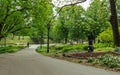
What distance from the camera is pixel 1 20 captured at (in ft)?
132

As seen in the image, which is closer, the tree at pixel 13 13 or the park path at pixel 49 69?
the park path at pixel 49 69

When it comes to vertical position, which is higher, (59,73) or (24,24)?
(24,24)

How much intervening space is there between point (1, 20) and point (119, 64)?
27230mm

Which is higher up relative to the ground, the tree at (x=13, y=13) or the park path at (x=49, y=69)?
the tree at (x=13, y=13)

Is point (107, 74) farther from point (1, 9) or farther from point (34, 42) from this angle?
point (34, 42)

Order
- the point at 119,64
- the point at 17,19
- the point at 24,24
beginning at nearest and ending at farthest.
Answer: the point at 119,64 → the point at 17,19 → the point at 24,24

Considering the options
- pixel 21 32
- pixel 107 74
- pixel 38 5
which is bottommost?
pixel 107 74

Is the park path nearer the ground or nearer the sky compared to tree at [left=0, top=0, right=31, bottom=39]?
nearer the ground

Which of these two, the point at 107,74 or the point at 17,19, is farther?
the point at 17,19

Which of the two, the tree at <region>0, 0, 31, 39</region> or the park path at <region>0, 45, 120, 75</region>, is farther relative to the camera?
the tree at <region>0, 0, 31, 39</region>

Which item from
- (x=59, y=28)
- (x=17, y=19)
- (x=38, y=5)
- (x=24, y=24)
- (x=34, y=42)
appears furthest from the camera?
(x=34, y=42)

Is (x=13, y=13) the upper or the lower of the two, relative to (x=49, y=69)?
upper

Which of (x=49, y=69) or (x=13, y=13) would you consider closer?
(x=49, y=69)

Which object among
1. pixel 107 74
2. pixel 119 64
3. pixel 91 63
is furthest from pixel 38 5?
pixel 107 74
